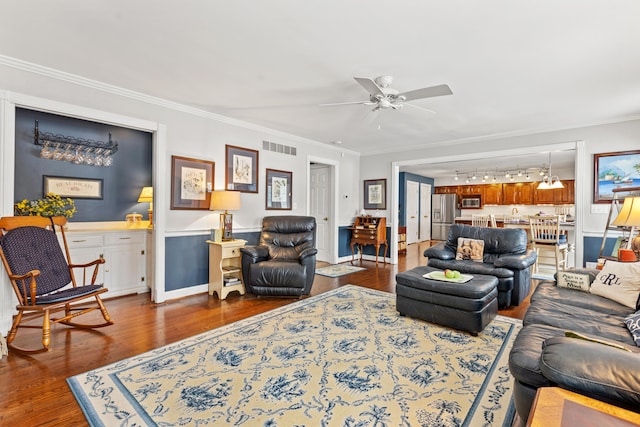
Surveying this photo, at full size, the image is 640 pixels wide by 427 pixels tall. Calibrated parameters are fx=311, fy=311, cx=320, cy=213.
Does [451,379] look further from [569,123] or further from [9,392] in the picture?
[569,123]

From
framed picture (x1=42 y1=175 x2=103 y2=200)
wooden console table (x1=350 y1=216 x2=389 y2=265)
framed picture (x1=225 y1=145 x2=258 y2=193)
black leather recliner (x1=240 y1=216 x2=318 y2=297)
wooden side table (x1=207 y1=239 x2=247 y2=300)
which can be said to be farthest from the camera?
wooden console table (x1=350 y1=216 x2=389 y2=265)

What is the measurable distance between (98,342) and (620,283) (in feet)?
14.5

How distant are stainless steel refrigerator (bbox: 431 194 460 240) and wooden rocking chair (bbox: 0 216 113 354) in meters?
10.1

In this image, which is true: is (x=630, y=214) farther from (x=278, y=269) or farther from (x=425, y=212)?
(x=425, y=212)

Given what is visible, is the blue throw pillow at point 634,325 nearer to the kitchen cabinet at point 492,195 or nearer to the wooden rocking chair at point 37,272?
the wooden rocking chair at point 37,272

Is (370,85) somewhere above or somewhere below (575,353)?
above

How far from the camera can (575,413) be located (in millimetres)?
873

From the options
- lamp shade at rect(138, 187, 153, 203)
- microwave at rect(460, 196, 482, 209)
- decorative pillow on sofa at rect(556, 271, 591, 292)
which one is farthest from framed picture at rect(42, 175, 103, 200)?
microwave at rect(460, 196, 482, 209)

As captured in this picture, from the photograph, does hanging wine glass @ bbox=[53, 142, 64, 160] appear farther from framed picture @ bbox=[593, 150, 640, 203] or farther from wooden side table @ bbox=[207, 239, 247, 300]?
framed picture @ bbox=[593, 150, 640, 203]

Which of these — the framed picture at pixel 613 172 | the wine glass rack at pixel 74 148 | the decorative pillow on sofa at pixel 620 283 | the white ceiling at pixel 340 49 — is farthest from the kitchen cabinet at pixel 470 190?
the wine glass rack at pixel 74 148

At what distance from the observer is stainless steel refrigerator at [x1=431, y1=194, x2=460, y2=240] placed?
1067cm

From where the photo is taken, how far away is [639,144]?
4.20 metres

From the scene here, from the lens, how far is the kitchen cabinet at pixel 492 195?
32.5 feet

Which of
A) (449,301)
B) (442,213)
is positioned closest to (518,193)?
(442,213)
